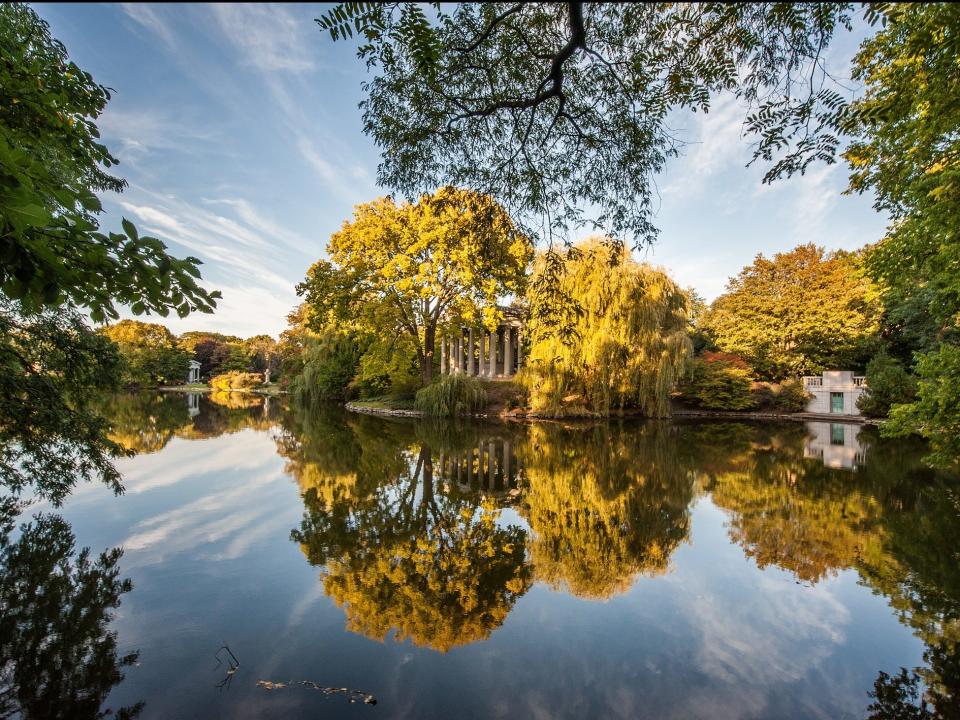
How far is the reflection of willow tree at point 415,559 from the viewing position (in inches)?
146

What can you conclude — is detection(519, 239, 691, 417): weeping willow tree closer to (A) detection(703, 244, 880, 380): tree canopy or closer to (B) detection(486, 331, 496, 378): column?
(B) detection(486, 331, 496, 378): column

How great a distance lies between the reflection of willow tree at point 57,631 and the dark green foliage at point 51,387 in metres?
0.82

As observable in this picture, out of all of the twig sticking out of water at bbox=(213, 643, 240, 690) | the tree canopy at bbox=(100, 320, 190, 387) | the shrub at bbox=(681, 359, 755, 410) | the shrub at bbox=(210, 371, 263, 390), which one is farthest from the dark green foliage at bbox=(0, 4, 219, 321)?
the shrub at bbox=(210, 371, 263, 390)

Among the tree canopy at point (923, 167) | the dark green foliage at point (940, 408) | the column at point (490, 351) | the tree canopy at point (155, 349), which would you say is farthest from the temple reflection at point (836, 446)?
the tree canopy at point (155, 349)

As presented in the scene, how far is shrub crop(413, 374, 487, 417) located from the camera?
19.9 meters

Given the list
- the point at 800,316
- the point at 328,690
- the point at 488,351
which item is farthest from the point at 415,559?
the point at 800,316

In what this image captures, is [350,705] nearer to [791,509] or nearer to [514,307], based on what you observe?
[791,509]

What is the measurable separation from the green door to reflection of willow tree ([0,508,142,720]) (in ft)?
105

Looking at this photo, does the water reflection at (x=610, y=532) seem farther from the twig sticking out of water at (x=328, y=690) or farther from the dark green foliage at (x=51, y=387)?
the dark green foliage at (x=51, y=387)

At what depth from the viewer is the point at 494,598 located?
4121 millimetres

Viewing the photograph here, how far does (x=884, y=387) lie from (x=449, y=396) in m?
20.3

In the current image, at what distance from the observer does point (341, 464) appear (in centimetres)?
988

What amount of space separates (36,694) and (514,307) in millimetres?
23987

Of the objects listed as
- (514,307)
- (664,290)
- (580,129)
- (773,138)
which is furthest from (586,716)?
(514,307)
